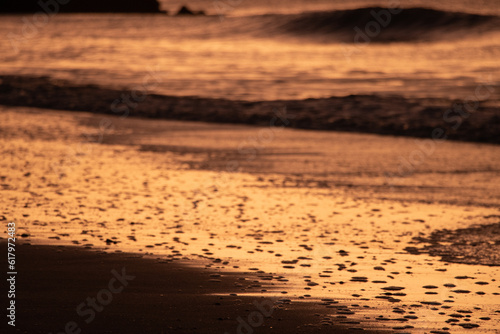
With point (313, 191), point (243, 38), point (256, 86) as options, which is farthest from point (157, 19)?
point (313, 191)

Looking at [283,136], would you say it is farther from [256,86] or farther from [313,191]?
[256,86]

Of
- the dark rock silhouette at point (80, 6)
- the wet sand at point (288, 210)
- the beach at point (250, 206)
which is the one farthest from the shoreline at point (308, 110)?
the dark rock silhouette at point (80, 6)

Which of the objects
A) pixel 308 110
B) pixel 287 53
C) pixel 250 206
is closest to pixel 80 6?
pixel 287 53

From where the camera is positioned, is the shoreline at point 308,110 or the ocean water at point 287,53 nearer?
the shoreline at point 308,110

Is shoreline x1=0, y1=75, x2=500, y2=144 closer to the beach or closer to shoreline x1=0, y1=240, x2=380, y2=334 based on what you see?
the beach

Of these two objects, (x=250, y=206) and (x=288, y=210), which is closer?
(x=288, y=210)

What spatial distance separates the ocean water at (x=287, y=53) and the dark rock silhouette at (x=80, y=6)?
1542cm

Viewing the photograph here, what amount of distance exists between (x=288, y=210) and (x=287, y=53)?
23.2 metres

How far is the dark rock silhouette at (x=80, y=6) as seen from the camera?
65375mm

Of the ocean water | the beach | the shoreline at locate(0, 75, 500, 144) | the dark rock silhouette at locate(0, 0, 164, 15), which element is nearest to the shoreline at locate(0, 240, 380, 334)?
the beach

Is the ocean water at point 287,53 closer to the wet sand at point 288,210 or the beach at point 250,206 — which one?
the beach at point 250,206

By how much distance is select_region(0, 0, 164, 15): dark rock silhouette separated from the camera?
65.4m

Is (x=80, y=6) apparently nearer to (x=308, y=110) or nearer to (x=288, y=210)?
(x=308, y=110)

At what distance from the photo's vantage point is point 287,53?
94.7 ft
